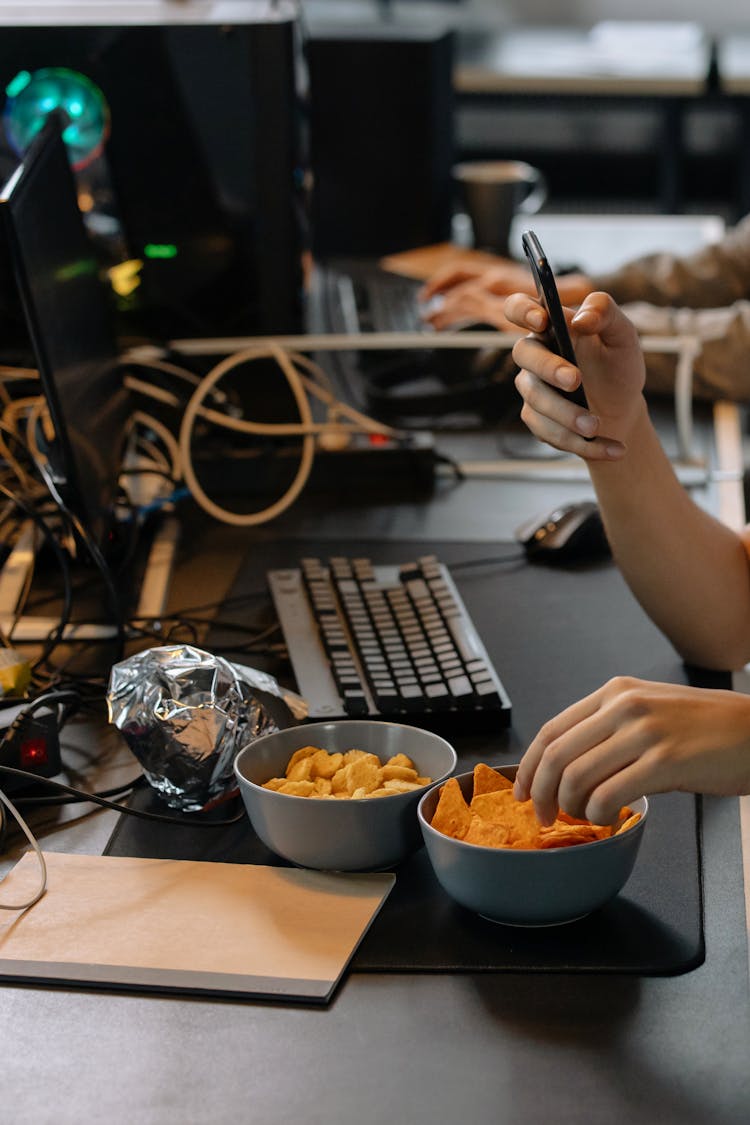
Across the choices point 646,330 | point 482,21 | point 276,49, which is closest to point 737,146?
point 482,21

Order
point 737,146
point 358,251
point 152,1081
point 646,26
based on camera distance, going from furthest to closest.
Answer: point 646,26, point 737,146, point 358,251, point 152,1081

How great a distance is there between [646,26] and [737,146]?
672 mm

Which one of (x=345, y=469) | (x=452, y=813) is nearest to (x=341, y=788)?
(x=452, y=813)

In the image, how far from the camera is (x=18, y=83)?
1.57 m

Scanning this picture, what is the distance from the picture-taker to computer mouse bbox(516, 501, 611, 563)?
4.30 feet

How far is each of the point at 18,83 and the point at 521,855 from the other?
122 centimetres

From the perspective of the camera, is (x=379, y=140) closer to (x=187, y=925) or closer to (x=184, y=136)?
(x=184, y=136)

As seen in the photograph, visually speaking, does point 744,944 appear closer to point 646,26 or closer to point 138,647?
point 138,647

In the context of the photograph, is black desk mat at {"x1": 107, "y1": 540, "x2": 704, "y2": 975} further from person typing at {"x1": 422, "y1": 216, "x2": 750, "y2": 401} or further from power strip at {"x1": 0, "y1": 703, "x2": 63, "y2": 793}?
person typing at {"x1": 422, "y1": 216, "x2": 750, "y2": 401}

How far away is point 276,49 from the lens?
5.15ft

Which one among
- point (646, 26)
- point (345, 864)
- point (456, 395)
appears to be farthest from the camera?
point (646, 26)

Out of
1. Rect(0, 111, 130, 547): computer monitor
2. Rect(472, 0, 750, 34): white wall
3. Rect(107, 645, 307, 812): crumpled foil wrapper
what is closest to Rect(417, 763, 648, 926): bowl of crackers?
Rect(107, 645, 307, 812): crumpled foil wrapper

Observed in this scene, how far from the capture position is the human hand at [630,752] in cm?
72

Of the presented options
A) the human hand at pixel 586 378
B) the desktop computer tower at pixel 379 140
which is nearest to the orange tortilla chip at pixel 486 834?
the human hand at pixel 586 378
